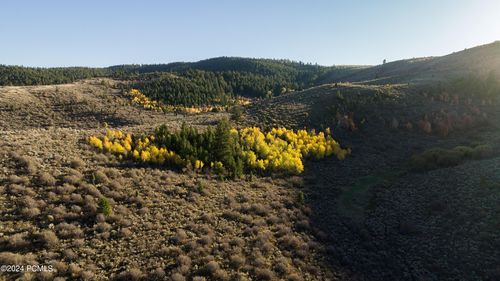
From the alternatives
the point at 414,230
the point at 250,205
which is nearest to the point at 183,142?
the point at 250,205

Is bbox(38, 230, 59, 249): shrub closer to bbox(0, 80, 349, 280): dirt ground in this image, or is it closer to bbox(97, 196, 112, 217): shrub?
bbox(0, 80, 349, 280): dirt ground

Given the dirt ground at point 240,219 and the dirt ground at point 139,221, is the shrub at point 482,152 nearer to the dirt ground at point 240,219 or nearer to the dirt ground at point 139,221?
the dirt ground at point 240,219

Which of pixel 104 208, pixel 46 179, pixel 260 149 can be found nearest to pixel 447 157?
pixel 260 149

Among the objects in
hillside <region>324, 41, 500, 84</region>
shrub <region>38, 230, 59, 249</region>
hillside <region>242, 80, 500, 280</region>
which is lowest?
hillside <region>242, 80, 500, 280</region>

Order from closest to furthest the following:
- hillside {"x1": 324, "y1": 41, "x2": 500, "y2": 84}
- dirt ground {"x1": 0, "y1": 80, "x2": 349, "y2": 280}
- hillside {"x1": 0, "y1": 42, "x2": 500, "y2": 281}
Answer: dirt ground {"x1": 0, "y1": 80, "x2": 349, "y2": 280} → hillside {"x1": 0, "y1": 42, "x2": 500, "y2": 281} → hillside {"x1": 324, "y1": 41, "x2": 500, "y2": 84}

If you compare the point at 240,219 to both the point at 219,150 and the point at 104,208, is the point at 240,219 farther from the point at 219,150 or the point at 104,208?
the point at 219,150

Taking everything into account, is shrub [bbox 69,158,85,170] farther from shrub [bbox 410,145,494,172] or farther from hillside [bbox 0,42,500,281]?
shrub [bbox 410,145,494,172]

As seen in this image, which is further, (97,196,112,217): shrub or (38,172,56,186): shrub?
(38,172,56,186): shrub

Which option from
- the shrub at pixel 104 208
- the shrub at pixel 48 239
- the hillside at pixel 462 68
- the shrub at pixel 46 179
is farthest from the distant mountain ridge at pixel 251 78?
the shrub at pixel 48 239

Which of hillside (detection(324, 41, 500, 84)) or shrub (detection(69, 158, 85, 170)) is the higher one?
hillside (detection(324, 41, 500, 84))

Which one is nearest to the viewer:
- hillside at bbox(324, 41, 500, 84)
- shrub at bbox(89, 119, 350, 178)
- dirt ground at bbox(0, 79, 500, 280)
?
dirt ground at bbox(0, 79, 500, 280)

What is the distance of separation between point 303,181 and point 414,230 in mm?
12805

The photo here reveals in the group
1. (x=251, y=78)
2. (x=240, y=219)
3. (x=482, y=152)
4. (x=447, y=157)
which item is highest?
(x=251, y=78)

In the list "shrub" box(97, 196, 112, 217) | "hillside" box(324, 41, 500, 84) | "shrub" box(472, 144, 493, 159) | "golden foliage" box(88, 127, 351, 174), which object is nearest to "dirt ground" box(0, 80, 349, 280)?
"shrub" box(97, 196, 112, 217)
